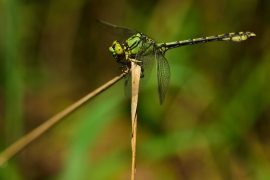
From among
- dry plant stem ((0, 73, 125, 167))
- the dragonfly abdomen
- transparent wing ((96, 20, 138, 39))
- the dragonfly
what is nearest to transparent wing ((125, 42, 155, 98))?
the dragonfly

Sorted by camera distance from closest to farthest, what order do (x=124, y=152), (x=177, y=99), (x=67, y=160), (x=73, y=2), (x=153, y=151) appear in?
(x=67, y=160) < (x=153, y=151) < (x=124, y=152) < (x=177, y=99) < (x=73, y=2)

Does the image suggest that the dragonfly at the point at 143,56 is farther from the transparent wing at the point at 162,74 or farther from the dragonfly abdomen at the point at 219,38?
the dragonfly abdomen at the point at 219,38

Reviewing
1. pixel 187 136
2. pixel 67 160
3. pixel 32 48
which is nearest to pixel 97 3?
pixel 32 48

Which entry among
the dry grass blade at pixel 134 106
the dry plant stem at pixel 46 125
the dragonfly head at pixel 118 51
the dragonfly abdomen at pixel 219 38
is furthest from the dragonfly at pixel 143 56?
the dry plant stem at pixel 46 125

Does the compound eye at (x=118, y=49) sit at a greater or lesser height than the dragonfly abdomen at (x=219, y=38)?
lesser

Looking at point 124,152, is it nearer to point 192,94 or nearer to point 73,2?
point 192,94

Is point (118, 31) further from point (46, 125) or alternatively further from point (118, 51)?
point (46, 125)

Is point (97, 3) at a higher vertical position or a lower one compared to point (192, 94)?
higher
